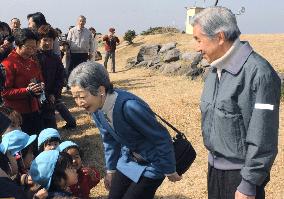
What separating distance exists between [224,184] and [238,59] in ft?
2.75

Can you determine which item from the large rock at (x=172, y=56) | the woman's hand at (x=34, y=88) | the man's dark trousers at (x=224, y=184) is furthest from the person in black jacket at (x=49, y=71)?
the large rock at (x=172, y=56)

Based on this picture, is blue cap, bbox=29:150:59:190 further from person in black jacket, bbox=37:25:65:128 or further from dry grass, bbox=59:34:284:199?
person in black jacket, bbox=37:25:65:128

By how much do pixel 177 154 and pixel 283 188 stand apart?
2.78 meters

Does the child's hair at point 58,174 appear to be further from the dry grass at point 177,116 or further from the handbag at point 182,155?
the dry grass at point 177,116

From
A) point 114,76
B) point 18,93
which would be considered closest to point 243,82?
point 18,93

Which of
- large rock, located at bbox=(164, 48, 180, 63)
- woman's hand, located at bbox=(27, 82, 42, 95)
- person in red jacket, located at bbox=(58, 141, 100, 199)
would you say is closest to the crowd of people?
person in red jacket, located at bbox=(58, 141, 100, 199)

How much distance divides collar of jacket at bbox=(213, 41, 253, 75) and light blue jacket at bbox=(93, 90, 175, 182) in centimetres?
68

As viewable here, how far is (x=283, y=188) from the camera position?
530 cm

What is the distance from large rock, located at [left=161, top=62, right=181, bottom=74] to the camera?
48.5 feet

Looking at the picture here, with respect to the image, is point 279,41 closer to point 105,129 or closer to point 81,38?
point 81,38

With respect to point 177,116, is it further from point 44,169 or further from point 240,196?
point 240,196

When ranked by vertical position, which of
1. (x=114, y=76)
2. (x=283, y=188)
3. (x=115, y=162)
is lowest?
(x=114, y=76)

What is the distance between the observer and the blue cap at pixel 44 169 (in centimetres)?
299

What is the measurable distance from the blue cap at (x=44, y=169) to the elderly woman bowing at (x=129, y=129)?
18.6 inches
